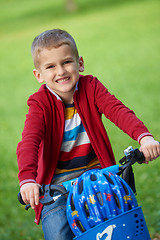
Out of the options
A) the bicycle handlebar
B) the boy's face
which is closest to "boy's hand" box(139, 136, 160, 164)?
the bicycle handlebar

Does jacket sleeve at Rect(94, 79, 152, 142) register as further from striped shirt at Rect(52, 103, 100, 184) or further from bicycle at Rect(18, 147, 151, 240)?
bicycle at Rect(18, 147, 151, 240)

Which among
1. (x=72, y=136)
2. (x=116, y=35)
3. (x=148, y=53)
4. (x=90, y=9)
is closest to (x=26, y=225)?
(x=72, y=136)

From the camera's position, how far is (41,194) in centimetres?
241

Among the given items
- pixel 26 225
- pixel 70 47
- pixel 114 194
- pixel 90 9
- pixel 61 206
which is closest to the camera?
pixel 114 194

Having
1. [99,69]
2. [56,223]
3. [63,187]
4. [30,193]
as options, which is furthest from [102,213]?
[99,69]

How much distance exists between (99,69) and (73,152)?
498 inches

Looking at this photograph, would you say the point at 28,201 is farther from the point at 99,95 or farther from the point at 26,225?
the point at 26,225

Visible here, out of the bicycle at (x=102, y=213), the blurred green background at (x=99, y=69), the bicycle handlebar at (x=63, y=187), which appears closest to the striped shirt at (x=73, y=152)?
the bicycle handlebar at (x=63, y=187)

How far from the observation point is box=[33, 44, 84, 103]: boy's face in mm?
2959

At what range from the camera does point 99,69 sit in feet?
51.2

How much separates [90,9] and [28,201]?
2845cm

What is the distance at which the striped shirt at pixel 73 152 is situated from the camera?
3.17 metres

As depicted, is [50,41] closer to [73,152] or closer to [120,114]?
[120,114]

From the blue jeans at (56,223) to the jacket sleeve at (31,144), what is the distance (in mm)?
331
